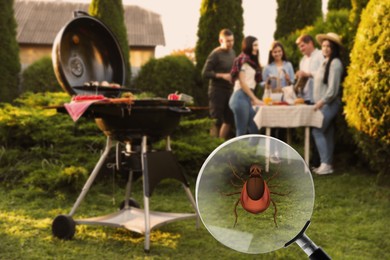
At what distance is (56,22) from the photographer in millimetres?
28016

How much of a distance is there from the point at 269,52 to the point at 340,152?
1.69 meters

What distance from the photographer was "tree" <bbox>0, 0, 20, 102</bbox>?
1007 centimetres

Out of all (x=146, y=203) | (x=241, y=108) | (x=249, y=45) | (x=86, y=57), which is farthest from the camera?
(x=241, y=108)

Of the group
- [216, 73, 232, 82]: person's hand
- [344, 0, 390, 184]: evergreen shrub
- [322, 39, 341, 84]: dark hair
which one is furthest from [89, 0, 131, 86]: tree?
[344, 0, 390, 184]: evergreen shrub

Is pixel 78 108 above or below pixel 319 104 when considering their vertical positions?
above

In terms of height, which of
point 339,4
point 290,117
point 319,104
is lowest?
point 290,117

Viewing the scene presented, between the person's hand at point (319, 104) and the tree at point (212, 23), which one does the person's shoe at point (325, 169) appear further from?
the tree at point (212, 23)

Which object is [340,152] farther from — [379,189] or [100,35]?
[100,35]

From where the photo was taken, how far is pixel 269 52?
6535 millimetres

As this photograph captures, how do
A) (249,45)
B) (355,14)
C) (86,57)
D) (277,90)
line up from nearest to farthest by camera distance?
(86,57)
(249,45)
(355,14)
(277,90)

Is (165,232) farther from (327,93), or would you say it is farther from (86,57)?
(327,93)

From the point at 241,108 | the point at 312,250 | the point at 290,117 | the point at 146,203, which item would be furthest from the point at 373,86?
the point at 312,250

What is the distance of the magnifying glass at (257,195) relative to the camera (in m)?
0.77

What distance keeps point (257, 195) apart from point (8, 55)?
1046 cm
